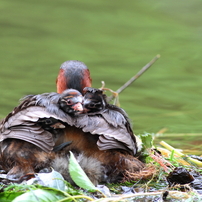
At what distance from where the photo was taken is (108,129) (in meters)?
4.28

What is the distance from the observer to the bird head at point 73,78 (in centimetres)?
568

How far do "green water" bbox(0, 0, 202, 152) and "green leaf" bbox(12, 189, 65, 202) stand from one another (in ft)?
13.1

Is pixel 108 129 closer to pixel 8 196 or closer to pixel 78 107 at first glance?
pixel 78 107

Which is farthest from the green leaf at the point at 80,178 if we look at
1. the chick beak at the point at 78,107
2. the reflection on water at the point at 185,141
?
the reflection on water at the point at 185,141

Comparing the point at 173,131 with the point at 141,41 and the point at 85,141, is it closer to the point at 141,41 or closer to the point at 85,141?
the point at 85,141

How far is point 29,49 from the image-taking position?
456 inches

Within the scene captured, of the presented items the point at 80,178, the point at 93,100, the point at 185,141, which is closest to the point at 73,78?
the point at 93,100

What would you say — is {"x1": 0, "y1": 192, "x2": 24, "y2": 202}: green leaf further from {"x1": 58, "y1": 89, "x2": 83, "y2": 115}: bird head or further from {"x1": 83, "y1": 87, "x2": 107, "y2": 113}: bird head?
{"x1": 83, "y1": 87, "x2": 107, "y2": 113}: bird head

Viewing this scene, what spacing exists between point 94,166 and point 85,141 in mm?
221

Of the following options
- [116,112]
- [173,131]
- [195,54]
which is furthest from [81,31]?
[116,112]

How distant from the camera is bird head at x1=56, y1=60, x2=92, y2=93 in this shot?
18.6 feet

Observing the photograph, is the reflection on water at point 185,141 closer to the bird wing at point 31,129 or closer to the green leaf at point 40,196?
the bird wing at point 31,129

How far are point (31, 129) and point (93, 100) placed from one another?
0.62 m

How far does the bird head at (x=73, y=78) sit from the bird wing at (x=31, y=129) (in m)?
1.43
